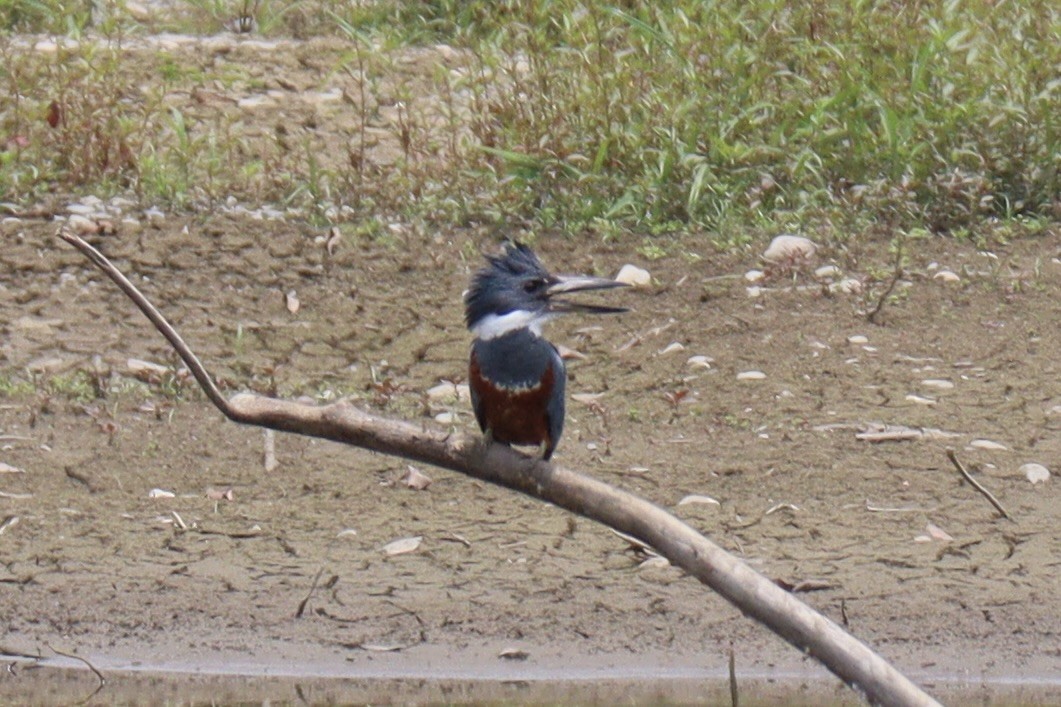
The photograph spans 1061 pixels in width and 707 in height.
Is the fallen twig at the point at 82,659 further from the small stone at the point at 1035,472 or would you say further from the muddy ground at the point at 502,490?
the small stone at the point at 1035,472

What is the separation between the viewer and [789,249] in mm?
6801

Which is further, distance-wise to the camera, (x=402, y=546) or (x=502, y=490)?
(x=502, y=490)

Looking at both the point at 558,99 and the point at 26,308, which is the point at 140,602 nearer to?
the point at 26,308

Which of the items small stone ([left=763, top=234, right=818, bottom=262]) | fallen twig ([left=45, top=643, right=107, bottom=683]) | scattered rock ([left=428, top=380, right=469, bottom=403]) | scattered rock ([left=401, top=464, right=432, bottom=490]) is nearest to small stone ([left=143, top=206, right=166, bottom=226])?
scattered rock ([left=428, top=380, right=469, bottom=403])

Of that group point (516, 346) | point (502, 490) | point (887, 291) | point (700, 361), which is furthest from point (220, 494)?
point (887, 291)

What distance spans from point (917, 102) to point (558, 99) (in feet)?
4.81

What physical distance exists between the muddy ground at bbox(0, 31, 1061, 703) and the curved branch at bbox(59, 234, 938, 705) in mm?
1425

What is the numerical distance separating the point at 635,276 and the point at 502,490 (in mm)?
1481

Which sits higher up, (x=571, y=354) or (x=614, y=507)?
(x=614, y=507)

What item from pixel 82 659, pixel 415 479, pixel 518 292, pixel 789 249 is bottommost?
pixel 82 659

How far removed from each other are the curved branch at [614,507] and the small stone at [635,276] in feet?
10.0

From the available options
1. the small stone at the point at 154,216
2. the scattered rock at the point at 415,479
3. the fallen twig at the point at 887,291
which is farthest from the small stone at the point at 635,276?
the small stone at the point at 154,216

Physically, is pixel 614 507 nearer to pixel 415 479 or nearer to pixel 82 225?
pixel 415 479

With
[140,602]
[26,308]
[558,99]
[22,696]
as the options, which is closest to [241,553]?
[140,602]
